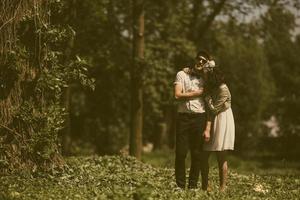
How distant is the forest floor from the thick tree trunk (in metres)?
6.27

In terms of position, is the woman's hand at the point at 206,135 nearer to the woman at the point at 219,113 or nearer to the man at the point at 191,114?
the man at the point at 191,114

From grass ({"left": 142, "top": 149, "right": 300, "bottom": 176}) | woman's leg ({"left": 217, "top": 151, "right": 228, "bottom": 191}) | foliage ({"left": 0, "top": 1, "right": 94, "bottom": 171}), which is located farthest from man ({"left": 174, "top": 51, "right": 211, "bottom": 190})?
grass ({"left": 142, "top": 149, "right": 300, "bottom": 176})

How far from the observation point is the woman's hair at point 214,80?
1120cm

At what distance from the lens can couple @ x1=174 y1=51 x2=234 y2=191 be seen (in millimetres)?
11180

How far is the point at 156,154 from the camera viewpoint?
3362 centimetres

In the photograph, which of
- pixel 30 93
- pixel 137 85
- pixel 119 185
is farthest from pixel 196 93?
pixel 137 85

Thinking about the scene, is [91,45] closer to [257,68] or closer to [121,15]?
[121,15]

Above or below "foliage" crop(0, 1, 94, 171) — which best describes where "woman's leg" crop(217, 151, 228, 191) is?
below

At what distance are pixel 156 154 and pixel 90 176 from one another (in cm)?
2134

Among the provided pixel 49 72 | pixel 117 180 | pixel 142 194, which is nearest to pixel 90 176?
pixel 117 180

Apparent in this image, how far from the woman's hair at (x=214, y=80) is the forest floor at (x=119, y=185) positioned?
5.47ft

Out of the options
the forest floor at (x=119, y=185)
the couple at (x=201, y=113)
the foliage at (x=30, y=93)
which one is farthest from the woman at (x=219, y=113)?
the foliage at (x=30, y=93)

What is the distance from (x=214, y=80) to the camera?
11.2 m

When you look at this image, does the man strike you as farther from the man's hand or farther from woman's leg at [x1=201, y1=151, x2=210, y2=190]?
woman's leg at [x1=201, y1=151, x2=210, y2=190]
